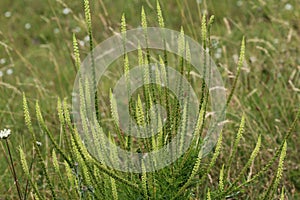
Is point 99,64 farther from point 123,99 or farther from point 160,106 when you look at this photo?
point 160,106

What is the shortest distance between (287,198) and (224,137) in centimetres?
68

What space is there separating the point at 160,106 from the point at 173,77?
1.89m

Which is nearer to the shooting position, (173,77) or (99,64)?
(173,77)

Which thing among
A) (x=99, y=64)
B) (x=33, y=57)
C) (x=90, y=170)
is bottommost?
(x=90, y=170)

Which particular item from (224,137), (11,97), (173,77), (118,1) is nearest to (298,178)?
(224,137)

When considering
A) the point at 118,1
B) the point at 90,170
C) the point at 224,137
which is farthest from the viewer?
the point at 118,1

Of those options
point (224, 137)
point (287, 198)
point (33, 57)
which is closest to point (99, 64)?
point (33, 57)

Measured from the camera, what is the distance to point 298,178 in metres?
2.71

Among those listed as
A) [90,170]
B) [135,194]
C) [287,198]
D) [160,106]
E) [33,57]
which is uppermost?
[33,57]

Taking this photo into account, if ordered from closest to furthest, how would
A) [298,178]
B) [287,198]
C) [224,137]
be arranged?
[287,198] → [298,178] → [224,137]

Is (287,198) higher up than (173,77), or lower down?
lower down

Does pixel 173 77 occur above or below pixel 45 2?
below

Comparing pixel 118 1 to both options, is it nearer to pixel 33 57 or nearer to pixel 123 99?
pixel 33 57

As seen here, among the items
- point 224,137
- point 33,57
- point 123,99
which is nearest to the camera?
point 224,137
